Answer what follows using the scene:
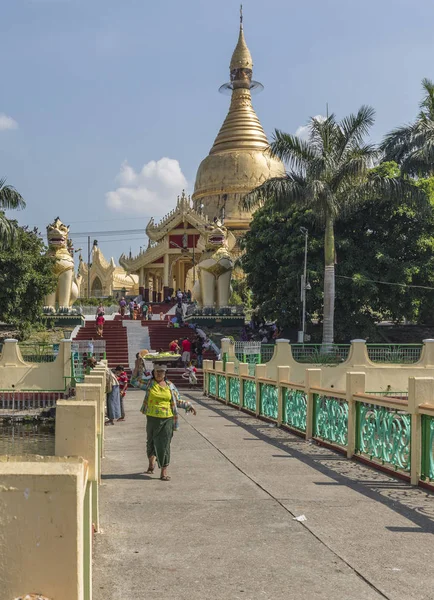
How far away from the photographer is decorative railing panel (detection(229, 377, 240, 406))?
1959 cm

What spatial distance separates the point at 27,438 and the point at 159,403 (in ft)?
35.9

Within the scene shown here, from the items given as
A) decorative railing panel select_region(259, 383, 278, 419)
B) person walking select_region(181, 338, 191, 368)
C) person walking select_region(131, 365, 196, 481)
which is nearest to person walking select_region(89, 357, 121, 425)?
decorative railing panel select_region(259, 383, 278, 419)

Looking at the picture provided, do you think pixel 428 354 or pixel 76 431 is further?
pixel 428 354

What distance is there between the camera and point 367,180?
28.1 m

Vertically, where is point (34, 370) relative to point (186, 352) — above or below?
below

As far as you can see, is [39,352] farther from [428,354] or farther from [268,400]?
[428,354]

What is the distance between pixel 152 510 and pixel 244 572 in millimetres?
2154

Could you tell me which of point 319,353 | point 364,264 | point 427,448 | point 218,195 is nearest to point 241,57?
point 218,195

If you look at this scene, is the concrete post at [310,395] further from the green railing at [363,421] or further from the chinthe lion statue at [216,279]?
the chinthe lion statue at [216,279]

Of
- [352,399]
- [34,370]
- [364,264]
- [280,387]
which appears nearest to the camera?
[352,399]

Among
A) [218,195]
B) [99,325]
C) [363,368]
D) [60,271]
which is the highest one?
[218,195]

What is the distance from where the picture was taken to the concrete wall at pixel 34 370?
23.7 metres

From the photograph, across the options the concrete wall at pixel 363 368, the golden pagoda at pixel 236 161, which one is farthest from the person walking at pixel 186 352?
the golden pagoda at pixel 236 161

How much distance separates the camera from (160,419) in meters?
9.05
